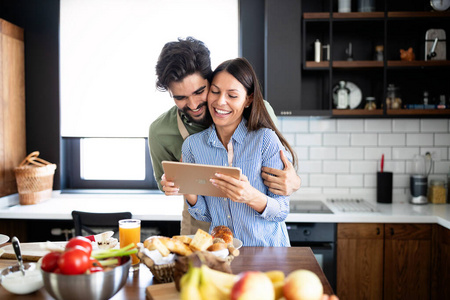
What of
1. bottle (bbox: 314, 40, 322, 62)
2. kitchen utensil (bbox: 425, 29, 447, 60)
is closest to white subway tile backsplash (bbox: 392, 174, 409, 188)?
kitchen utensil (bbox: 425, 29, 447, 60)

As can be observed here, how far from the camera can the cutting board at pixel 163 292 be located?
1188 mm

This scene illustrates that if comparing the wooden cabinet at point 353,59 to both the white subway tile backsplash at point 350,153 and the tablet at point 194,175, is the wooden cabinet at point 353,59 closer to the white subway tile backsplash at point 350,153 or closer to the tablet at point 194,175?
the white subway tile backsplash at point 350,153

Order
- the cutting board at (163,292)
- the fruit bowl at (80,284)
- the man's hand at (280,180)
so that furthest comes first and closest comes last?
1. the man's hand at (280,180)
2. the cutting board at (163,292)
3. the fruit bowl at (80,284)

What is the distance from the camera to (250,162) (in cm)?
190

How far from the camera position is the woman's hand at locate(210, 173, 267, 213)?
5.29ft

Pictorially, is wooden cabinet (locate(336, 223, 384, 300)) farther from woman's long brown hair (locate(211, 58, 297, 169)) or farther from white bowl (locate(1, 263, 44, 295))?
white bowl (locate(1, 263, 44, 295))

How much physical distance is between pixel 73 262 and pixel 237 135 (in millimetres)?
1051

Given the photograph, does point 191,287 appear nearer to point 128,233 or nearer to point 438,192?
point 128,233

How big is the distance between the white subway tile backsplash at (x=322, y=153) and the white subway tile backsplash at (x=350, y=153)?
2.0 inches

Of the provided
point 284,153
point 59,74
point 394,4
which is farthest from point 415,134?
point 59,74

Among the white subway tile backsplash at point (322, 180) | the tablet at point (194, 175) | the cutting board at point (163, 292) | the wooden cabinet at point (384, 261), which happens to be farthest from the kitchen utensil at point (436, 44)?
the cutting board at point (163, 292)

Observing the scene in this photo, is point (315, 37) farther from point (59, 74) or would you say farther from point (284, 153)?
point (59, 74)

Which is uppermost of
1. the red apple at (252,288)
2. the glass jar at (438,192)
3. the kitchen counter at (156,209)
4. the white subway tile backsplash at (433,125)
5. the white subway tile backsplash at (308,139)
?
the white subway tile backsplash at (433,125)

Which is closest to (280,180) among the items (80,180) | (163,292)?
(163,292)
